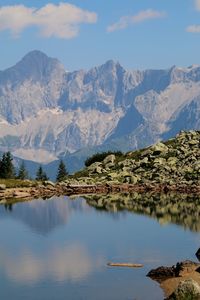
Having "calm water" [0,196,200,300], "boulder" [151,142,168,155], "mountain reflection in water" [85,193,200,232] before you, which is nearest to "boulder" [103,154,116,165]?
"boulder" [151,142,168,155]

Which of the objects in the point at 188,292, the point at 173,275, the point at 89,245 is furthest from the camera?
the point at 89,245

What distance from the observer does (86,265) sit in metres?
61.8

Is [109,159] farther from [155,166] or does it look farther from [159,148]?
[155,166]

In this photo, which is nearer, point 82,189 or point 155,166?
point 82,189

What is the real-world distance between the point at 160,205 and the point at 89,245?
42.5m

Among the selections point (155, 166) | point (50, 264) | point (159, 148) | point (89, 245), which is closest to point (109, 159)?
point (159, 148)

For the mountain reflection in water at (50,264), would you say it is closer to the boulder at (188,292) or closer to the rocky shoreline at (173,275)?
the rocky shoreline at (173,275)

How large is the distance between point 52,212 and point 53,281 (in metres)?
55.9

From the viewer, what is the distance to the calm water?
52531mm

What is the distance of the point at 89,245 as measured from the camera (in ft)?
243

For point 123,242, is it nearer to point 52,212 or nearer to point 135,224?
point 135,224

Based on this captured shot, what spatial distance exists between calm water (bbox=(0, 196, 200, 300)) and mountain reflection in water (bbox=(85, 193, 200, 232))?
0.18m

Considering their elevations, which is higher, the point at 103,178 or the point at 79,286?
the point at 103,178

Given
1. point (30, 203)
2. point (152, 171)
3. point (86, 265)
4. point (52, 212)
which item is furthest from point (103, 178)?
point (86, 265)
